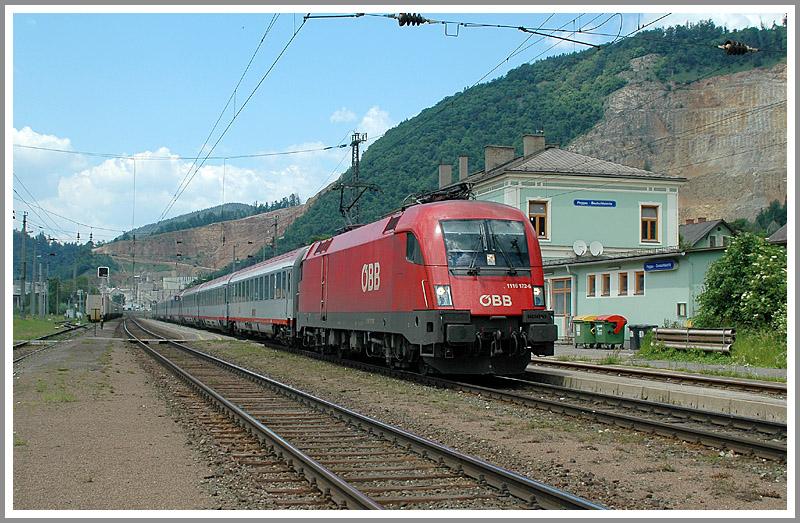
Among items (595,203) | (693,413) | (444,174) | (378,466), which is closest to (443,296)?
(693,413)

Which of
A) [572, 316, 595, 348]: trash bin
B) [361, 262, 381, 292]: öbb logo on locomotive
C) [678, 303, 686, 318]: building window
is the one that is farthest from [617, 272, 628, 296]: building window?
[361, 262, 381, 292]: öbb logo on locomotive

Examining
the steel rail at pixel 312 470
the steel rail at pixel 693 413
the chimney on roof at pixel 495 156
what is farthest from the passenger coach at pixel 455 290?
the chimney on roof at pixel 495 156

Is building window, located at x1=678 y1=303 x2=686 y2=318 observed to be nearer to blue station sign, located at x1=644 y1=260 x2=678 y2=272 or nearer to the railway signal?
blue station sign, located at x1=644 y1=260 x2=678 y2=272

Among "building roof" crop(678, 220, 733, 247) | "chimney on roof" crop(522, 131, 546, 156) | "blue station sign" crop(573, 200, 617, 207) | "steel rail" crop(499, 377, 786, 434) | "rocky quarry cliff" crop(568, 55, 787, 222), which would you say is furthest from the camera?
"rocky quarry cliff" crop(568, 55, 787, 222)

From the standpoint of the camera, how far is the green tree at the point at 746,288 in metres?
24.5

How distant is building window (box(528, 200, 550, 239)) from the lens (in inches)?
1746

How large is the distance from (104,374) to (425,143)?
4945 cm

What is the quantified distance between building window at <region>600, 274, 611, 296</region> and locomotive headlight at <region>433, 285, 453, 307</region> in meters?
20.3

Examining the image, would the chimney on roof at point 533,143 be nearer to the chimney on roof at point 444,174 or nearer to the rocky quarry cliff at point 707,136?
the chimney on roof at point 444,174

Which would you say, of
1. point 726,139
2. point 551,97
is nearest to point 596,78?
point 551,97

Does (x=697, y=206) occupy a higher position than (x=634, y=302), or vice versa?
(x=697, y=206)

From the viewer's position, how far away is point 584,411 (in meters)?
12.5

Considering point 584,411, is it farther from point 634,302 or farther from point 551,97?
point 551,97

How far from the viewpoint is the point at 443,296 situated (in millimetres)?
15969
